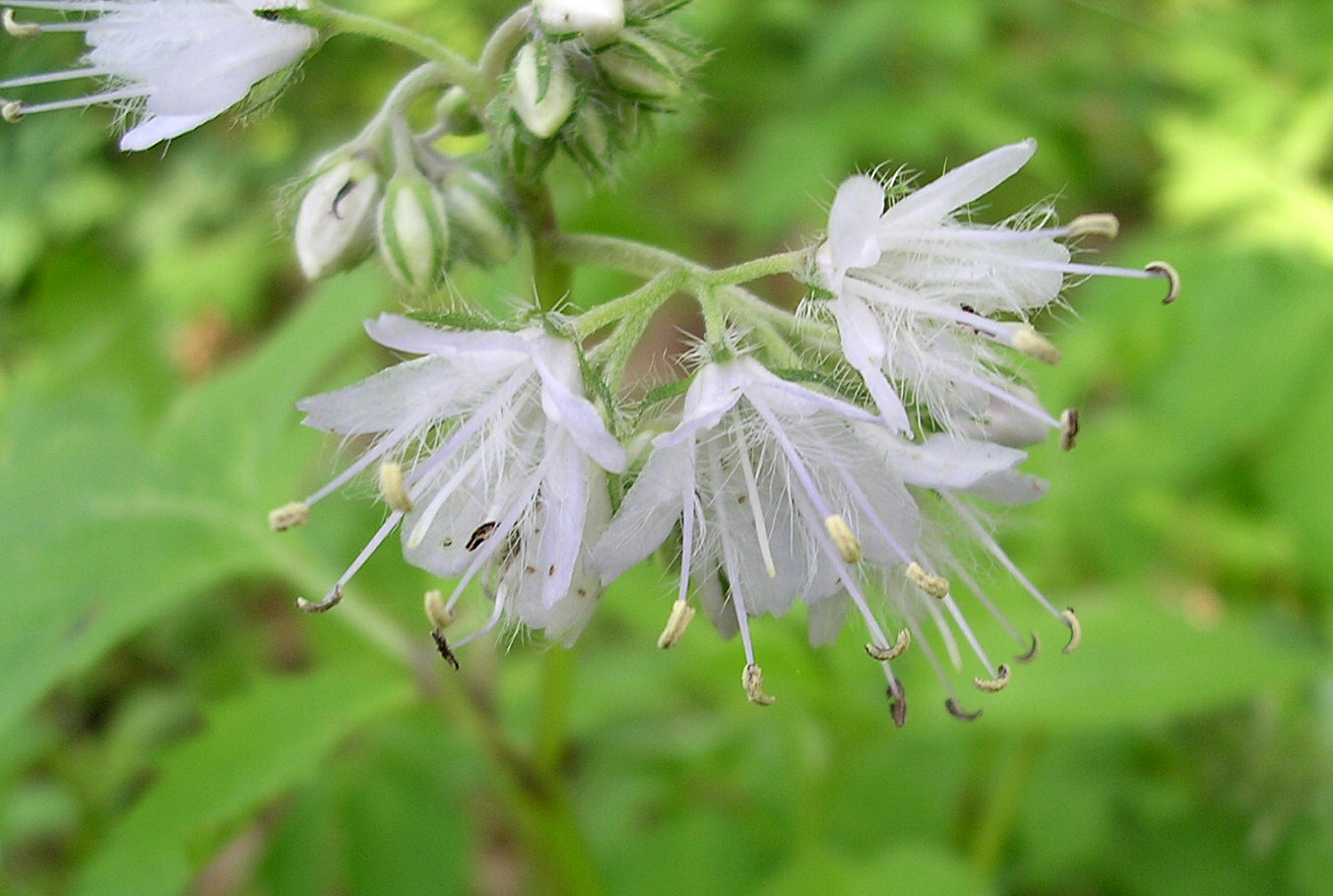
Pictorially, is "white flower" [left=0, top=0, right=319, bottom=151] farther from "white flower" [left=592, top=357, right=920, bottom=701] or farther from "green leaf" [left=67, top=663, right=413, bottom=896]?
"green leaf" [left=67, top=663, right=413, bottom=896]

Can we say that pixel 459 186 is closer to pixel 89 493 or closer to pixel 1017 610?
pixel 89 493

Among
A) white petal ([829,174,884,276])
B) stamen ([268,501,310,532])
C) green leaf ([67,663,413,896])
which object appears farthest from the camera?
green leaf ([67,663,413,896])

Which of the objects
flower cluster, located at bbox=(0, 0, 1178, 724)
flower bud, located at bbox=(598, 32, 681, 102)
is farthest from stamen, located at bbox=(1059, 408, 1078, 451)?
flower bud, located at bbox=(598, 32, 681, 102)

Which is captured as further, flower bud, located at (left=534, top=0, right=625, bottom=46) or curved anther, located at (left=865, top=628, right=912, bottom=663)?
curved anther, located at (left=865, top=628, right=912, bottom=663)

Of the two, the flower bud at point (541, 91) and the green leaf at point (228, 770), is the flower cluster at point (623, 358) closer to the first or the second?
the flower bud at point (541, 91)

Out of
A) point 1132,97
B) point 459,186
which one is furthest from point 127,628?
point 1132,97

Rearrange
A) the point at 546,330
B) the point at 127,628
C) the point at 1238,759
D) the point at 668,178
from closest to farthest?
the point at 546,330 → the point at 127,628 → the point at 1238,759 → the point at 668,178

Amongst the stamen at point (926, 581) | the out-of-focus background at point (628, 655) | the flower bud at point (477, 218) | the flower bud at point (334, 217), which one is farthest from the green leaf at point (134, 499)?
the stamen at point (926, 581)
